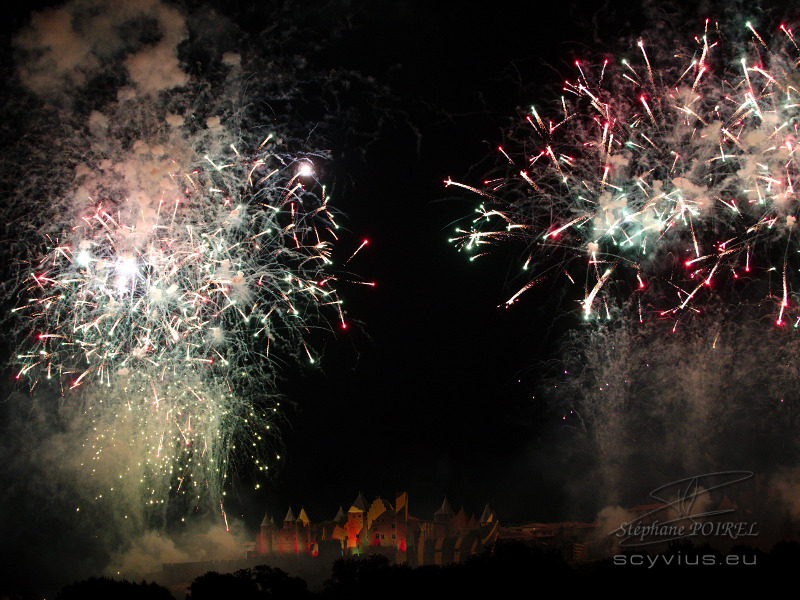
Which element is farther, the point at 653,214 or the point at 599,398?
the point at 599,398

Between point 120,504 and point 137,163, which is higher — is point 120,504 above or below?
below

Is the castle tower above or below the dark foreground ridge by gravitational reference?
below

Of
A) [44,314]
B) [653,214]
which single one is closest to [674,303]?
[653,214]

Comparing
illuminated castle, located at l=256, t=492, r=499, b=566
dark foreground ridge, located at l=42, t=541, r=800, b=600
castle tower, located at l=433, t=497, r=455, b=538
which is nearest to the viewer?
dark foreground ridge, located at l=42, t=541, r=800, b=600

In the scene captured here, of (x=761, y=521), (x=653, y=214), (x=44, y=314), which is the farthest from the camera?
(x=761, y=521)

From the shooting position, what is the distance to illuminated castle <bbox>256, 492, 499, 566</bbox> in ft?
118

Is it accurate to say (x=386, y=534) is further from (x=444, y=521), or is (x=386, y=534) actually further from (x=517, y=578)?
(x=517, y=578)

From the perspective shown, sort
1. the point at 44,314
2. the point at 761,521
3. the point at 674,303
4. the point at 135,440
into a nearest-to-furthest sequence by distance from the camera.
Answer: the point at 44,314
the point at 674,303
the point at 135,440
the point at 761,521

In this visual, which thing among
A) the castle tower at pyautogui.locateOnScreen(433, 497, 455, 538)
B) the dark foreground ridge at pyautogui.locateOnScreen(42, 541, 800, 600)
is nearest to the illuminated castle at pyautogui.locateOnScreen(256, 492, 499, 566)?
the castle tower at pyautogui.locateOnScreen(433, 497, 455, 538)

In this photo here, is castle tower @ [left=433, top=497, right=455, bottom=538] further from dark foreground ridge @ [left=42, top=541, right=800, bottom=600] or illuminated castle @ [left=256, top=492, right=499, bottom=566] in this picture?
dark foreground ridge @ [left=42, top=541, right=800, bottom=600]

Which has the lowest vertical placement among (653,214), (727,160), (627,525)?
(627,525)

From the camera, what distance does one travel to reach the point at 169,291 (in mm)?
18000

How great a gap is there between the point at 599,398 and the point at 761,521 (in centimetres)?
846

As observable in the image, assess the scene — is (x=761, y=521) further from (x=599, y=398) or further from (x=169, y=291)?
(x=169, y=291)
